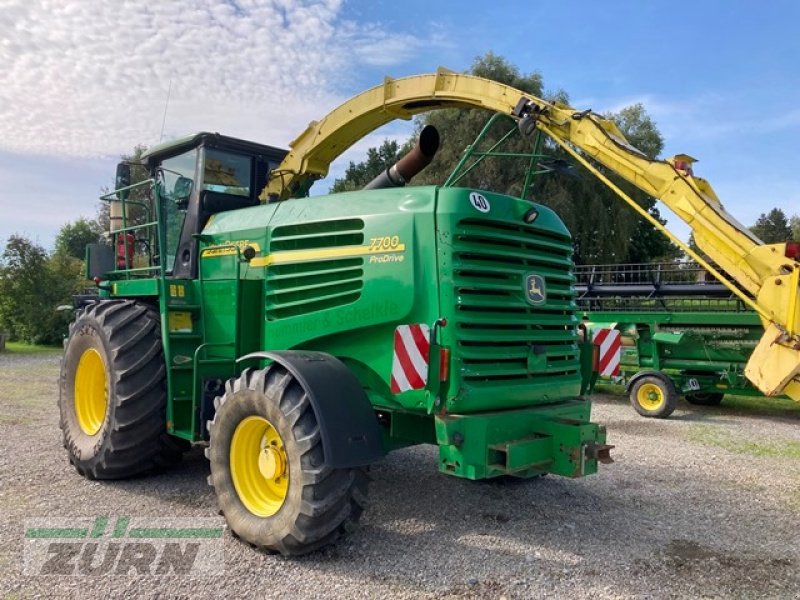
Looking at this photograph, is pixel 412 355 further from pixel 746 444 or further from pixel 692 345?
pixel 692 345

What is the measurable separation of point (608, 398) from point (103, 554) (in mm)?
10010

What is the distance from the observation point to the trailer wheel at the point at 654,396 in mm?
10078

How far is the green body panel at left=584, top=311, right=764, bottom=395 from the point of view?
33.0 ft

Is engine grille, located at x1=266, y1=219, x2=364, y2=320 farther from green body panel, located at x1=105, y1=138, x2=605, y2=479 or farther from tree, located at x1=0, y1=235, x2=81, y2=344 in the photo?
tree, located at x1=0, y1=235, x2=81, y2=344

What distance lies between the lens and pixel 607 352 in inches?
220

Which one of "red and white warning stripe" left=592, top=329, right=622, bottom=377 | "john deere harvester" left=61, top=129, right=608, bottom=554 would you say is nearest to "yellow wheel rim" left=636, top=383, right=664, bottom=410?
"red and white warning stripe" left=592, top=329, right=622, bottom=377

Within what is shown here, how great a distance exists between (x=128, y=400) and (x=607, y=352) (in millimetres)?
4024

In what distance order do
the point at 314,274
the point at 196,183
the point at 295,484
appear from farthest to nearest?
the point at 196,183, the point at 314,274, the point at 295,484

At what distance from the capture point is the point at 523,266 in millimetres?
4594

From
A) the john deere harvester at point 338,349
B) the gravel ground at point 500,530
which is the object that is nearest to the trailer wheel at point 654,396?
the gravel ground at point 500,530

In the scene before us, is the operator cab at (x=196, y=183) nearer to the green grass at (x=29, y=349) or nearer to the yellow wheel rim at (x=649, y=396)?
the yellow wheel rim at (x=649, y=396)

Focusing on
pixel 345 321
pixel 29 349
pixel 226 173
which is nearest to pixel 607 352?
pixel 345 321

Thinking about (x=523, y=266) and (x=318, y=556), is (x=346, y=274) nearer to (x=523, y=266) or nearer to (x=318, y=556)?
(x=523, y=266)

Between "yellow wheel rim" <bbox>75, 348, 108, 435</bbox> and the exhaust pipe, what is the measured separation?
311 centimetres
